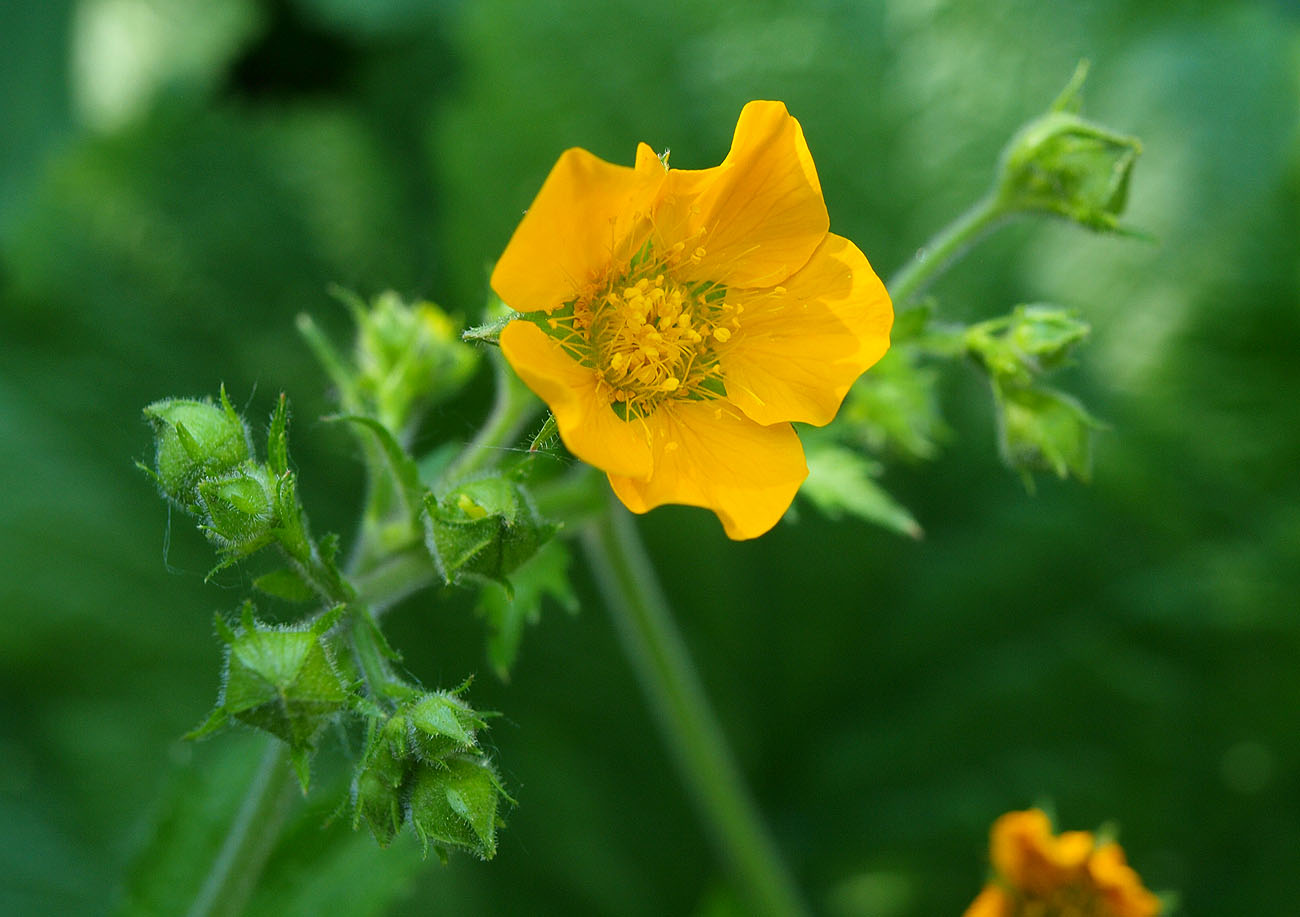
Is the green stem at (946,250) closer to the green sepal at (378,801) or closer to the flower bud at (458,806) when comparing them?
the flower bud at (458,806)

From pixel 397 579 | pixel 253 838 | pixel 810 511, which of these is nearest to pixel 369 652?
pixel 397 579

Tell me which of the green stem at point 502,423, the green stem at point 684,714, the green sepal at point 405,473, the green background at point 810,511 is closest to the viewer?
the green sepal at point 405,473

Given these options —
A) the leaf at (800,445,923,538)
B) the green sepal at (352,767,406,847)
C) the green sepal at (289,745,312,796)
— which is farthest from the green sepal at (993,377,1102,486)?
the green sepal at (289,745,312,796)

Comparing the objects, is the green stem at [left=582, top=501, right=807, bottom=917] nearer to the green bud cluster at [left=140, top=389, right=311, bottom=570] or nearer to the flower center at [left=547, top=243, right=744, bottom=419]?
the flower center at [left=547, top=243, right=744, bottom=419]

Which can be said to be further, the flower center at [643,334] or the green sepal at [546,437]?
the flower center at [643,334]

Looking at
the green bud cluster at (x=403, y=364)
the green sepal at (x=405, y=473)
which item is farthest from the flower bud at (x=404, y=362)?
the green sepal at (x=405, y=473)

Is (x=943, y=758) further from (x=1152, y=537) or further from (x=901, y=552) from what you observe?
(x=1152, y=537)
